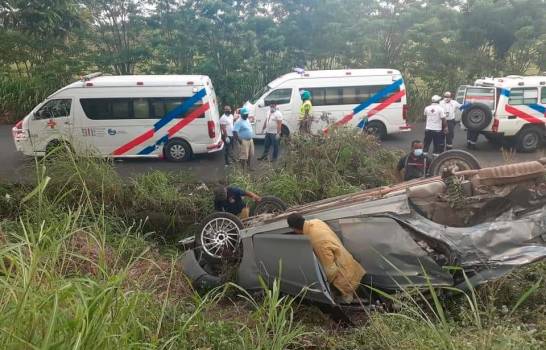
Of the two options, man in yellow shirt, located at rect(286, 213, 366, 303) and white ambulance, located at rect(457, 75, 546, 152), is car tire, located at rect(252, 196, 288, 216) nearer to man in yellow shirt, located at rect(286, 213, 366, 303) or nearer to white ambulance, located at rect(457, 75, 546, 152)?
man in yellow shirt, located at rect(286, 213, 366, 303)

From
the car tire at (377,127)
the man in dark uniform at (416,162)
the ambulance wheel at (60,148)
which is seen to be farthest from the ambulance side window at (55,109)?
the man in dark uniform at (416,162)

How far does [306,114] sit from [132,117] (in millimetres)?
3891

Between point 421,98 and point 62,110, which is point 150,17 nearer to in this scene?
point 62,110

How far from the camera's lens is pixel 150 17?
1612 centimetres

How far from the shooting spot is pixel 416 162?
318 inches

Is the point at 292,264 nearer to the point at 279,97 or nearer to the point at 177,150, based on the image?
the point at 177,150

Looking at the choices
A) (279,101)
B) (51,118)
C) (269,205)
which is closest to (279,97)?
(279,101)

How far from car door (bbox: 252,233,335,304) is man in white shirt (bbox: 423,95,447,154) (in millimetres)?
6603

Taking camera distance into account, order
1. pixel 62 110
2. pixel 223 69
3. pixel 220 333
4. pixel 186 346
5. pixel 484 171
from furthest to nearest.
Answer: pixel 223 69 < pixel 62 110 < pixel 484 171 < pixel 220 333 < pixel 186 346

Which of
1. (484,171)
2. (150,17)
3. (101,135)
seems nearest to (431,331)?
(484,171)

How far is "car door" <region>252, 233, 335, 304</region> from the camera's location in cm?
465

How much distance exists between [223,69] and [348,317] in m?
12.6

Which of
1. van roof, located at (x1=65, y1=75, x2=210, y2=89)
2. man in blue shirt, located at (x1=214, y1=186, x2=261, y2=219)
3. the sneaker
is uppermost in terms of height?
van roof, located at (x1=65, y1=75, x2=210, y2=89)

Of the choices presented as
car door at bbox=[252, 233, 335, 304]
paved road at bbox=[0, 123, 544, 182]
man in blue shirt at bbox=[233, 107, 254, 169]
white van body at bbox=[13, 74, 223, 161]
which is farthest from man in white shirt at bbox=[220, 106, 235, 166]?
car door at bbox=[252, 233, 335, 304]
